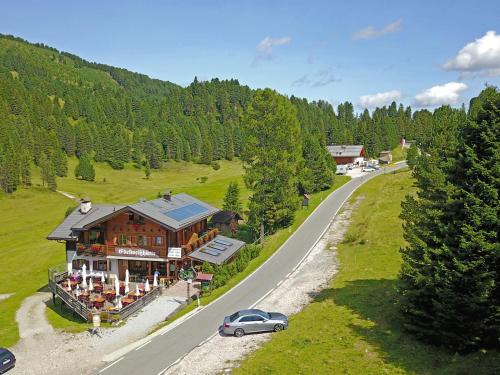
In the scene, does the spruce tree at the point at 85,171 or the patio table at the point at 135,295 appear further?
the spruce tree at the point at 85,171

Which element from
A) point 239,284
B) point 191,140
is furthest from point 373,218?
point 191,140

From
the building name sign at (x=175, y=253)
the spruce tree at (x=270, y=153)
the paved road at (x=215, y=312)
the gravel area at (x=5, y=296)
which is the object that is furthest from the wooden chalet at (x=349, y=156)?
the gravel area at (x=5, y=296)

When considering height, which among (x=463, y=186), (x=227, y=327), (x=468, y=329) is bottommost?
(x=227, y=327)


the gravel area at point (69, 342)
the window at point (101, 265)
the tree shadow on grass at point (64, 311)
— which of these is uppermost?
the window at point (101, 265)

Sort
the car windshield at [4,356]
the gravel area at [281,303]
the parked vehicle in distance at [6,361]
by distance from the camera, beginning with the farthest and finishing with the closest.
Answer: the car windshield at [4,356] → the parked vehicle in distance at [6,361] → the gravel area at [281,303]

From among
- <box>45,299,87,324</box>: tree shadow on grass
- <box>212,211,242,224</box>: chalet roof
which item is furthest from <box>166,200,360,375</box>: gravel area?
<box>45,299,87,324</box>: tree shadow on grass

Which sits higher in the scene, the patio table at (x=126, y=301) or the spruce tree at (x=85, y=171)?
the spruce tree at (x=85, y=171)

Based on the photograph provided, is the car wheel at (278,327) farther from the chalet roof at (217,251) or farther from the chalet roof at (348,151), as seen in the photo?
the chalet roof at (348,151)

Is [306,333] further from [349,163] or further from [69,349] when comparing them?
[349,163]
